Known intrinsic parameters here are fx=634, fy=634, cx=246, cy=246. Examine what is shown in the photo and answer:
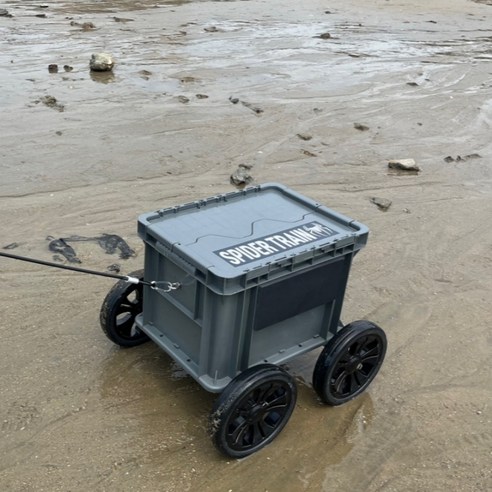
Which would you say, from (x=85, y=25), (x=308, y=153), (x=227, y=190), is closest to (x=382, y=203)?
(x=308, y=153)

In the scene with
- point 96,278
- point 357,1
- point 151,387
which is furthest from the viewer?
point 357,1

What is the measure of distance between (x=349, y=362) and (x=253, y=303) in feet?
3.12

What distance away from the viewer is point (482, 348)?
5.08 meters

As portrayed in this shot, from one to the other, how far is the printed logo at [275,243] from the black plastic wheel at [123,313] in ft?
3.30

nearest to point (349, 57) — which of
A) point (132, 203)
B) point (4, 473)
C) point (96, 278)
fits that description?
point (132, 203)

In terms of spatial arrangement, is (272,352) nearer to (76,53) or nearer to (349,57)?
(76,53)

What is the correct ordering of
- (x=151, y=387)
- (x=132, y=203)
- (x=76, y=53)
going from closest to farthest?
(x=151, y=387), (x=132, y=203), (x=76, y=53)

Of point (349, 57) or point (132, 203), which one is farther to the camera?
point (349, 57)

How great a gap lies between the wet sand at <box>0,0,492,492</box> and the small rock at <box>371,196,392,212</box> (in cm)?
9

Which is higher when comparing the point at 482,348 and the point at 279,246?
the point at 279,246

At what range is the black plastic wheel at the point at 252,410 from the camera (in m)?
3.57

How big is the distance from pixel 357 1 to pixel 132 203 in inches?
734

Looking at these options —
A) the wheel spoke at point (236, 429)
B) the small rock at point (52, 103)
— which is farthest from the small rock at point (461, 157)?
the wheel spoke at point (236, 429)

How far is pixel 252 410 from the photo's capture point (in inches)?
146
